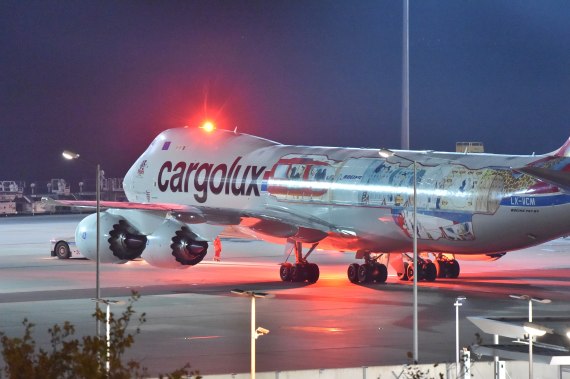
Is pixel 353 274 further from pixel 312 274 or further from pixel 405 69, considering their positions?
pixel 405 69

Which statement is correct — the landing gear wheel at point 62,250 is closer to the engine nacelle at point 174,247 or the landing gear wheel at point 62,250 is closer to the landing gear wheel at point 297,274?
the engine nacelle at point 174,247

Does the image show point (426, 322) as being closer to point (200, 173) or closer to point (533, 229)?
point (533, 229)

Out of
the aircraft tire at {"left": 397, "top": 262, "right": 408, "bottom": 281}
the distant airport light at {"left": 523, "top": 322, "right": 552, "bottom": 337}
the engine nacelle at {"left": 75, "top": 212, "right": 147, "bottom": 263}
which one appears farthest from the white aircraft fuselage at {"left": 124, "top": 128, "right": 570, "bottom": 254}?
the distant airport light at {"left": 523, "top": 322, "right": 552, "bottom": 337}

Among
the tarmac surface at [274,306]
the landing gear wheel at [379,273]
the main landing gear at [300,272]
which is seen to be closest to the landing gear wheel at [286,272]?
the main landing gear at [300,272]

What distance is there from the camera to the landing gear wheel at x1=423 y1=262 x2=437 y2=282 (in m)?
51.5

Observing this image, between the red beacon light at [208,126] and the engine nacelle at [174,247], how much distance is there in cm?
1041

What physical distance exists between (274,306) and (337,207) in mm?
9092

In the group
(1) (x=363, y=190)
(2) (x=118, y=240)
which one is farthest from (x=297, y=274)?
(2) (x=118, y=240)

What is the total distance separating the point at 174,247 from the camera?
4788 centimetres

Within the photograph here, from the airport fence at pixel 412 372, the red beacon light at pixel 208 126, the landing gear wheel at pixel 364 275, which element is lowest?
the airport fence at pixel 412 372

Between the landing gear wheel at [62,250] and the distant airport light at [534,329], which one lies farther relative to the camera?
Answer: the landing gear wheel at [62,250]

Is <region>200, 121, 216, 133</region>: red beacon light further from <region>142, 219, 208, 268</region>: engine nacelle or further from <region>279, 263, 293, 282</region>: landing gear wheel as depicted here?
<region>142, 219, 208, 268</region>: engine nacelle

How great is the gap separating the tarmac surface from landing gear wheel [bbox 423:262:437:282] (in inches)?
17.8

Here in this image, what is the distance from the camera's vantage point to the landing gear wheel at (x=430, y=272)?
5153cm
